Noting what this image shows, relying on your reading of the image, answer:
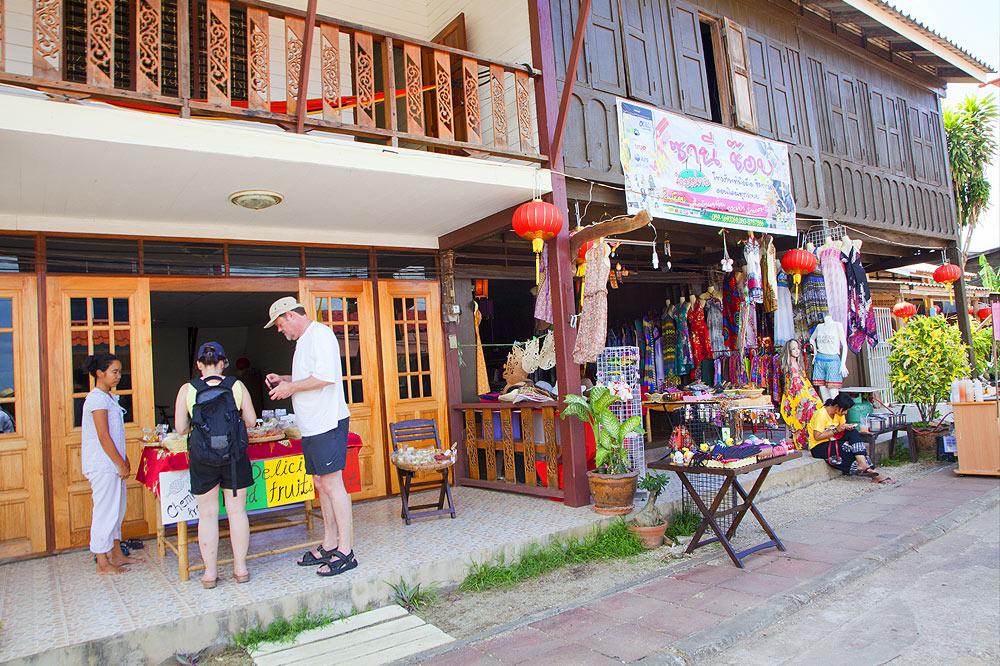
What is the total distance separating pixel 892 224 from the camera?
36.6ft

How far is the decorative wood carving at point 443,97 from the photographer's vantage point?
6.09m

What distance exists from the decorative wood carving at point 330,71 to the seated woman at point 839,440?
6.91 meters

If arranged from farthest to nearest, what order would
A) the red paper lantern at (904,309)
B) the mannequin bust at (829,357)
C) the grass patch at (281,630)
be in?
the red paper lantern at (904,309)
the mannequin bust at (829,357)
the grass patch at (281,630)

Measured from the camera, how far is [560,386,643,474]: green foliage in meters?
6.20

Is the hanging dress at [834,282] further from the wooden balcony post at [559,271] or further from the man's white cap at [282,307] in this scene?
the man's white cap at [282,307]

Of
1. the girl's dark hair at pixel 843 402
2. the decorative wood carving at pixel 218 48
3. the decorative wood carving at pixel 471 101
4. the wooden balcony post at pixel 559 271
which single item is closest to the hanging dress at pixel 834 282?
the girl's dark hair at pixel 843 402

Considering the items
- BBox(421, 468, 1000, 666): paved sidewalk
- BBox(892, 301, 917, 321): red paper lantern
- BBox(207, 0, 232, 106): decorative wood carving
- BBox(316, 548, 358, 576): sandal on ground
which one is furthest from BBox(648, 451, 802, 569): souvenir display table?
BBox(892, 301, 917, 321): red paper lantern

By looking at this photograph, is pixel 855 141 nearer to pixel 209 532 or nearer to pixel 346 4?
pixel 346 4

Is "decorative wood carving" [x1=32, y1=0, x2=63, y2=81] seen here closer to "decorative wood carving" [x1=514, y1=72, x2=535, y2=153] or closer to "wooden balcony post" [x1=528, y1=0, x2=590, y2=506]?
"decorative wood carving" [x1=514, y1=72, x2=535, y2=153]

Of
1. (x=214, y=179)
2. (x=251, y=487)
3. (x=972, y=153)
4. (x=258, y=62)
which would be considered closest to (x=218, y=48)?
(x=258, y=62)

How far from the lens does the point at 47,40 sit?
4.38 m

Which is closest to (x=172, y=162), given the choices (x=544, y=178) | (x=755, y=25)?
(x=544, y=178)

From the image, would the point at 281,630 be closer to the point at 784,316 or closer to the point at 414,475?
the point at 414,475

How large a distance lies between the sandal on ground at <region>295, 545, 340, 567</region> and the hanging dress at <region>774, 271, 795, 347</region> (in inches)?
292
